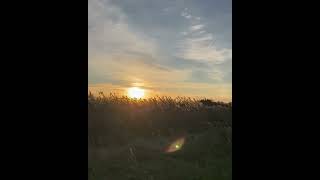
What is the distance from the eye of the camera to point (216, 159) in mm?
4309
